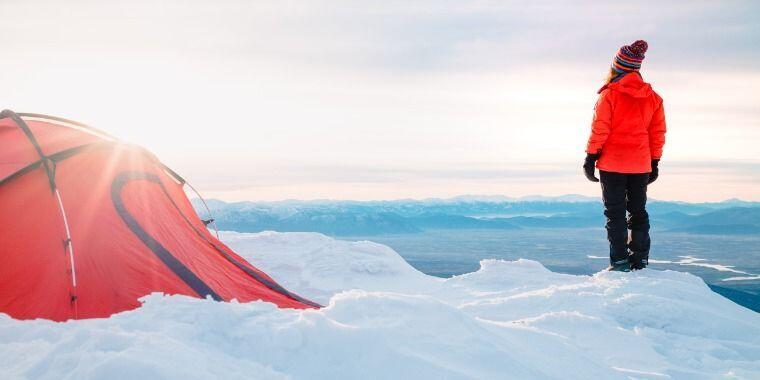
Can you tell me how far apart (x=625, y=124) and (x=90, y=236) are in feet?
20.0

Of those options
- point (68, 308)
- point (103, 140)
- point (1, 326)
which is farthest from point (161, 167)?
point (1, 326)

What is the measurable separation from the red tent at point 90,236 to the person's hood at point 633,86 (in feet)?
15.3

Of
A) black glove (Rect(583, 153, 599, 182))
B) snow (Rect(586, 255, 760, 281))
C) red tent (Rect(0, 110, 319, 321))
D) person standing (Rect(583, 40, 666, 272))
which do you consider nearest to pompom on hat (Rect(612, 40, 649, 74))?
person standing (Rect(583, 40, 666, 272))

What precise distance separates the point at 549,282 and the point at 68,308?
587 cm

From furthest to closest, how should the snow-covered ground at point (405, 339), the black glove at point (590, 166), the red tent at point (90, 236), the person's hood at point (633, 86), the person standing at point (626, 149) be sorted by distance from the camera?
the black glove at point (590, 166) → the person standing at point (626, 149) → the person's hood at point (633, 86) → the red tent at point (90, 236) → the snow-covered ground at point (405, 339)

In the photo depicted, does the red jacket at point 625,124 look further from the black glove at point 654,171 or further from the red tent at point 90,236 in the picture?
the red tent at point 90,236

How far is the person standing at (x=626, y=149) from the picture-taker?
6.48 metres

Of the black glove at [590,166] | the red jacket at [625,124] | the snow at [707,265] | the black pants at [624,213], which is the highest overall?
the red jacket at [625,124]

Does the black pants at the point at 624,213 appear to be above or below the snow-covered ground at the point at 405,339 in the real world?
above

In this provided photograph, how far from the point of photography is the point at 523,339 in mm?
3391

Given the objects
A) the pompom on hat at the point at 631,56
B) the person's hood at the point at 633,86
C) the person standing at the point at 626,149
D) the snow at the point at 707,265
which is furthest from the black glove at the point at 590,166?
the snow at the point at 707,265

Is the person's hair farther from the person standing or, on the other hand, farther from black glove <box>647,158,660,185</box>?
black glove <box>647,158,660,185</box>

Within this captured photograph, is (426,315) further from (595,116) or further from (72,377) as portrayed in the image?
(595,116)

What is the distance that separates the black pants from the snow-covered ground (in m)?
0.97
